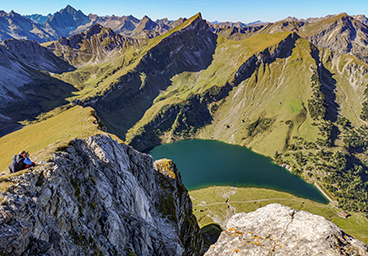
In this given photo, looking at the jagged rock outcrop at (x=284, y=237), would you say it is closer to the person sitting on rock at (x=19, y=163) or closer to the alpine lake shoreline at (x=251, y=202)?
the person sitting on rock at (x=19, y=163)

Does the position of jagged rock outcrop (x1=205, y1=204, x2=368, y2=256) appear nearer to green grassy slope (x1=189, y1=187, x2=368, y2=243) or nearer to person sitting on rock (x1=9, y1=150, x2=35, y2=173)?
person sitting on rock (x1=9, y1=150, x2=35, y2=173)

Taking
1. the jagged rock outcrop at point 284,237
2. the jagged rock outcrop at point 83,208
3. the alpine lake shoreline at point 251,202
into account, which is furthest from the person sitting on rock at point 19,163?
the alpine lake shoreline at point 251,202

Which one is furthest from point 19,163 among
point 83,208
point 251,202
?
point 251,202

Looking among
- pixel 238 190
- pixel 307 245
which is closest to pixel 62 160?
pixel 307 245

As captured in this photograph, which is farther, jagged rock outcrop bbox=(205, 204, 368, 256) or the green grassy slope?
the green grassy slope

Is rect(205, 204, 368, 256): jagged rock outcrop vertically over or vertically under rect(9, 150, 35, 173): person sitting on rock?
under

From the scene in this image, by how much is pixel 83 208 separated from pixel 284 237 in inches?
898

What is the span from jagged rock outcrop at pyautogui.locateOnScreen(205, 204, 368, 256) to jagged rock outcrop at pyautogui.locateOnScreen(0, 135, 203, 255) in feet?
49.0

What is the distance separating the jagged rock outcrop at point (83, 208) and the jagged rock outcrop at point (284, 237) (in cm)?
1493

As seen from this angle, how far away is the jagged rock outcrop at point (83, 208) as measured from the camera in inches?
581

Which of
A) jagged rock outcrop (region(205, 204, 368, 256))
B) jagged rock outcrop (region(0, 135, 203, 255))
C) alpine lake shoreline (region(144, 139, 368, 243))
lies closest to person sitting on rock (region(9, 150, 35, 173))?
jagged rock outcrop (region(0, 135, 203, 255))

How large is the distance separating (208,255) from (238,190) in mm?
168262

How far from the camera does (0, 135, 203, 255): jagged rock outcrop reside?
1475 centimetres

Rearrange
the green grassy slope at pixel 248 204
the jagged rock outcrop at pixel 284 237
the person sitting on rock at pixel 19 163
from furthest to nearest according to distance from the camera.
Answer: the green grassy slope at pixel 248 204
the person sitting on rock at pixel 19 163
the jagged rock outcrop at pixel 284 237
